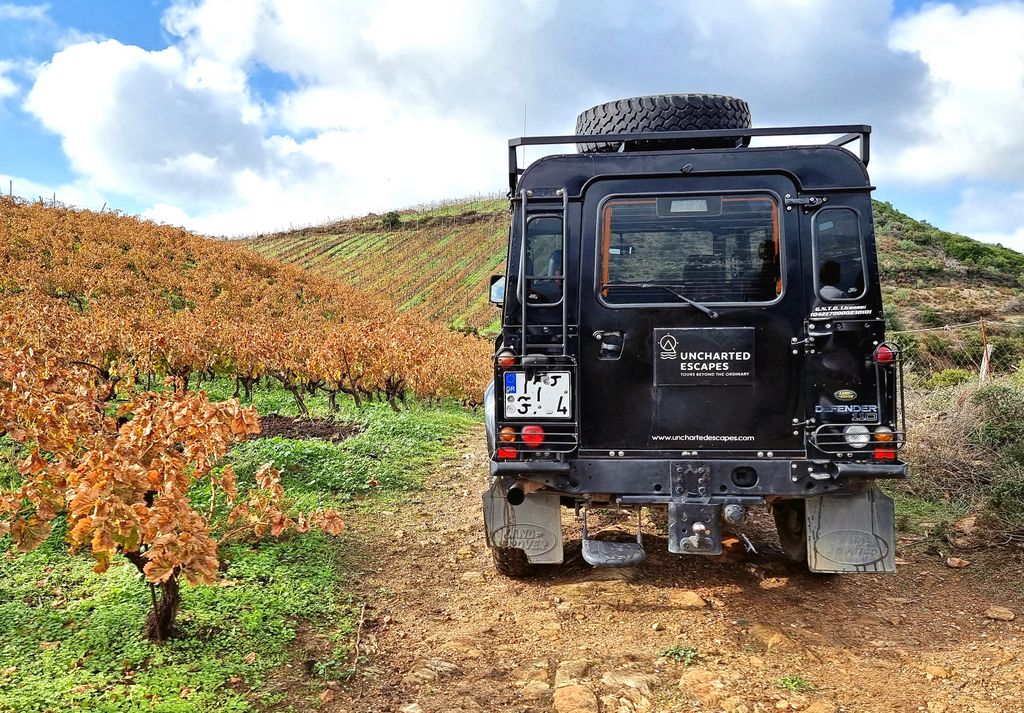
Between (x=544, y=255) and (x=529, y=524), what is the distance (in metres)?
1.85

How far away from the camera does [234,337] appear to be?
1229 cm

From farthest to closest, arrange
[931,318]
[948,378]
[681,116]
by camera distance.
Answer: [931,318] → [948,378] → [681,116]

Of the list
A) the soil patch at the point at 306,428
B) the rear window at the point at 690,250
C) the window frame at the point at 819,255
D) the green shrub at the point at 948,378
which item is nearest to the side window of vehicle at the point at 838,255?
the window frame at the point at 819,255

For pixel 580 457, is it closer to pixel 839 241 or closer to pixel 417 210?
pixel 839 241

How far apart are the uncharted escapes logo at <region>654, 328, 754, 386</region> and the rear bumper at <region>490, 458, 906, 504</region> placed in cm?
53

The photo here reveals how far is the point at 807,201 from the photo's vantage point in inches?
173

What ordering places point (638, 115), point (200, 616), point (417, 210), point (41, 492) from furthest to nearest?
point (417, 210) → point (638, 115) → point (200, 616) → point (41, 492)

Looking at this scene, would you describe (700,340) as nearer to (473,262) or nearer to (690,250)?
(690,250)

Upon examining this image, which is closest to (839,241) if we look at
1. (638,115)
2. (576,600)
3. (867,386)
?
(867,386)

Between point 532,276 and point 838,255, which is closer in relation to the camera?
point 838,255

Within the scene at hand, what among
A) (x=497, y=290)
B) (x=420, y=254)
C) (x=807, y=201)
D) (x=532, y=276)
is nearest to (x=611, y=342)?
(x=532, y=276)

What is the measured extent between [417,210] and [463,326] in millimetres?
29895

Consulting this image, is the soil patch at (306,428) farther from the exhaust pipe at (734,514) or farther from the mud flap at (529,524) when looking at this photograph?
the exhaust pipe at (734,514)

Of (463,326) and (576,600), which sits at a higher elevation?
(463,326)
